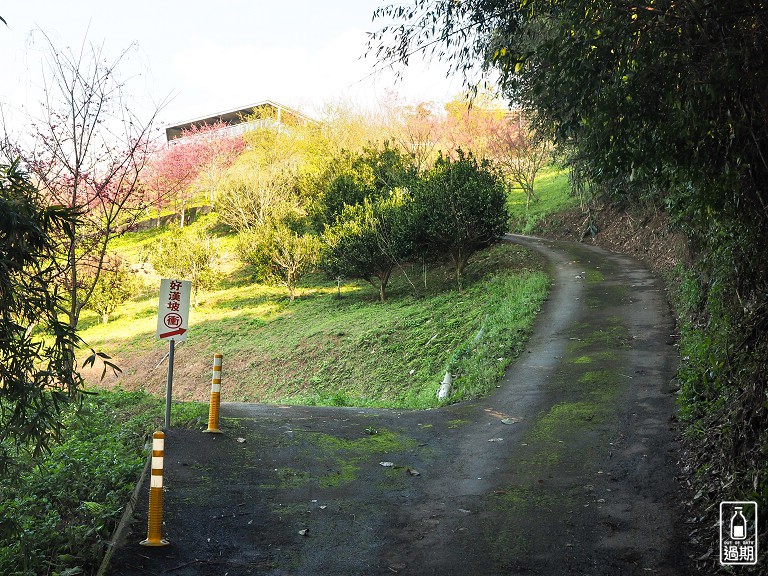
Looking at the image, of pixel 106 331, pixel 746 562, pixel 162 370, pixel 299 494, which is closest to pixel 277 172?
pixel 106 331

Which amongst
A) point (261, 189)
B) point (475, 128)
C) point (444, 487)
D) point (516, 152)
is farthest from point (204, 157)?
point (444, 487)

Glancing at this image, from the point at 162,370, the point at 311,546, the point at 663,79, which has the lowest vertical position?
the point at 162,370

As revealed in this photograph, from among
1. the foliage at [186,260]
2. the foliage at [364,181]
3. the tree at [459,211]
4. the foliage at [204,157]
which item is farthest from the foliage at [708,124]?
→ the foliage at [204,157]

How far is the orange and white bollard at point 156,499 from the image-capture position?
5949 mm

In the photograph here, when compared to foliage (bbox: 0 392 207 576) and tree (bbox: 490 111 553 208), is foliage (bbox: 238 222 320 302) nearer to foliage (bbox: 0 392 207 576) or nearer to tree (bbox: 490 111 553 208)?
tree (bbox: 490 111 553 208)

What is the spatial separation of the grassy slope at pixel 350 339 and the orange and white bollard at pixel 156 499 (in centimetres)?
727

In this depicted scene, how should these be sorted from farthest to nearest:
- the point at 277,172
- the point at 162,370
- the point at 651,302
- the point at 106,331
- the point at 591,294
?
the point at 277,172 → the point at 106,331 → the point at 162,370 → the point at 591,294 → the point at 651,302

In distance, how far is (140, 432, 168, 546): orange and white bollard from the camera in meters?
5.95

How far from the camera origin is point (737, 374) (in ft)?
22.0

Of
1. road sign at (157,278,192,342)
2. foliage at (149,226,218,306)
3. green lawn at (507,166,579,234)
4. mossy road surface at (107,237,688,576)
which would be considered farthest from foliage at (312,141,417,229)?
road sign at (157,278,192,342)

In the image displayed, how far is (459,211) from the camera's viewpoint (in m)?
25.2

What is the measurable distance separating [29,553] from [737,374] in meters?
6.60

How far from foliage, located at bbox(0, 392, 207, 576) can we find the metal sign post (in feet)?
3.14

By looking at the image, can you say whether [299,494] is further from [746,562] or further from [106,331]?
[106,331]
